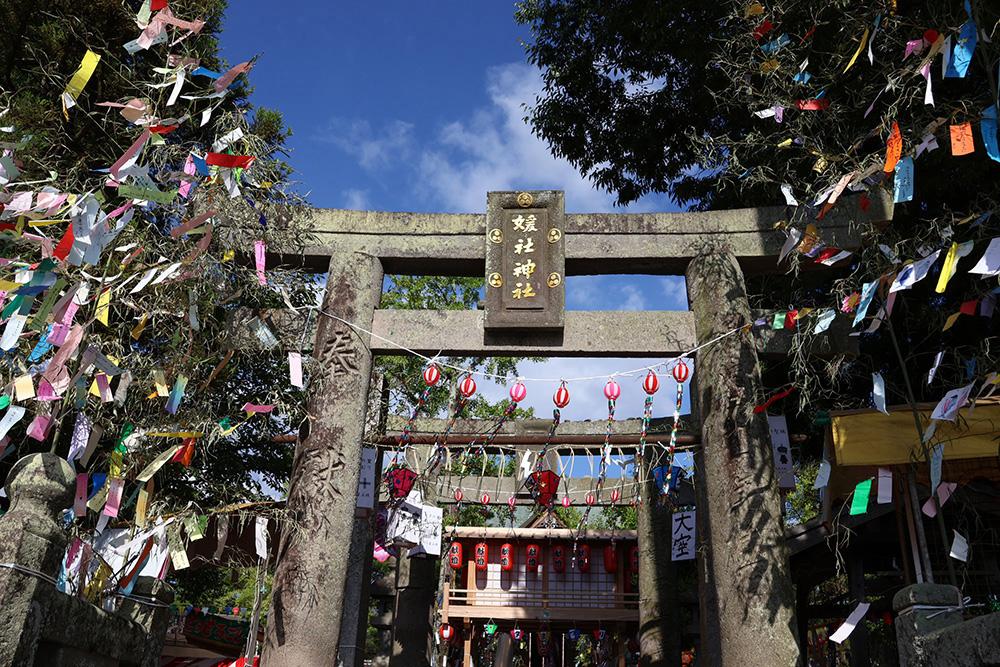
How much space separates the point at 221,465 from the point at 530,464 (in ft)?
16.8

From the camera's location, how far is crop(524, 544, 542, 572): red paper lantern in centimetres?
1830

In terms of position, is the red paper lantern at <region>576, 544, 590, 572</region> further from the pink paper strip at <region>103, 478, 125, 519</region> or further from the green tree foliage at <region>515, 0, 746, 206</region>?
the pink paper strip at <region>103, 478, 125, 519</region>

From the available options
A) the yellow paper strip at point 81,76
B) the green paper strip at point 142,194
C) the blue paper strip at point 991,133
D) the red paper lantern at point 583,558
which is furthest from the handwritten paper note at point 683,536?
the yellow paper strip at point 81,76

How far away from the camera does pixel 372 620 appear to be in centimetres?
1791

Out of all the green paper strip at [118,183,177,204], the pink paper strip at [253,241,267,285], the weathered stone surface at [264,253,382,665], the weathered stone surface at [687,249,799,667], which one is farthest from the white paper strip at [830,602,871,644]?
the green paper strip at [118,183,177,204]

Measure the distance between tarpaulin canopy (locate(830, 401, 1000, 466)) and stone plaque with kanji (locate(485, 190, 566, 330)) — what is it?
2966 millimetres

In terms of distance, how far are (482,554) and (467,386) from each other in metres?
10.2

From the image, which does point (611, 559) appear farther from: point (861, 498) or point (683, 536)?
point (861, 498)

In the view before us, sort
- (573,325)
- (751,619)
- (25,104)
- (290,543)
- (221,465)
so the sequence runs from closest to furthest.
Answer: (751,619) < (290,543) < (573,325) < (25,104) < (221,465)

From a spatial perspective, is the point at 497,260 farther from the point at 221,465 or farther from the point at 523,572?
the point at 523,572

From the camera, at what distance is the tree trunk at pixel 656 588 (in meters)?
12.8

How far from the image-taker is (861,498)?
687 centimetres

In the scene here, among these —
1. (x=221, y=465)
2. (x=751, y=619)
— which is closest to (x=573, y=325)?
(x=751, y=619)

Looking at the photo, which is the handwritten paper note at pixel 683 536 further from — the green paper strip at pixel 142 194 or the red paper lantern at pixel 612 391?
the green paper strip at pixel 142 194
